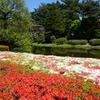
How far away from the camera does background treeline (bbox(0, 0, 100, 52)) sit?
26550 mm

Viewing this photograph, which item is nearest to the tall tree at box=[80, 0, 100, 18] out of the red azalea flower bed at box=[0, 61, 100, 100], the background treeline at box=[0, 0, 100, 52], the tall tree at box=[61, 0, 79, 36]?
the background treeline at box=[0, 0, 100, 52]

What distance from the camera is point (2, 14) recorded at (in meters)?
27.2

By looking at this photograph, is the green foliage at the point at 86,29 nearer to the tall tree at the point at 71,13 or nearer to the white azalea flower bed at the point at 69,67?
the tall tree at the point at 71,13

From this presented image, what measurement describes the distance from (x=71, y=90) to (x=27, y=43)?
20745 mm

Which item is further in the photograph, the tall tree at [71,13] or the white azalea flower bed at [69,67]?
the tall tree at [71,13]

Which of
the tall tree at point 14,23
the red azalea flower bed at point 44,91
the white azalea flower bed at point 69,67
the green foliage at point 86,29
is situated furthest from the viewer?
the green foliage at point 86,29

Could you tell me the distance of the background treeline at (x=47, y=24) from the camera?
1045 inches

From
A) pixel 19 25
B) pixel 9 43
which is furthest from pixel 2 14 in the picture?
pixel 9 43

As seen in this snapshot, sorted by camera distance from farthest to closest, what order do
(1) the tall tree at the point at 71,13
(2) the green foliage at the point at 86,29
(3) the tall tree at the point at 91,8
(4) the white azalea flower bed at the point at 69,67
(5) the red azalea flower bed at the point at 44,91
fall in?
(1) the tall tree at the point at 71,13 → (3) the tall tree at the point at 91,8 → (2) the green foliage at the point at 86,29 → (4) the white azalea flower bed at the point at 69,67 → (5) the red azalea flower bed at the point at 44,91

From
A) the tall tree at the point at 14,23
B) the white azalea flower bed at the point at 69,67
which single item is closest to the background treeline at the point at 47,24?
the tall tree at the point at 14,23

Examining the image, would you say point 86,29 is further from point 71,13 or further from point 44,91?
point 44,91

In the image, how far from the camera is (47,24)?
70188 millimetres

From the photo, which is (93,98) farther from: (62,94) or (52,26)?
(52,26)

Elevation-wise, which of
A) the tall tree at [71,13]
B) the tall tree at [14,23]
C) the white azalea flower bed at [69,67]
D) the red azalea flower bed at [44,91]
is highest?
the tall tree at [71,13]
